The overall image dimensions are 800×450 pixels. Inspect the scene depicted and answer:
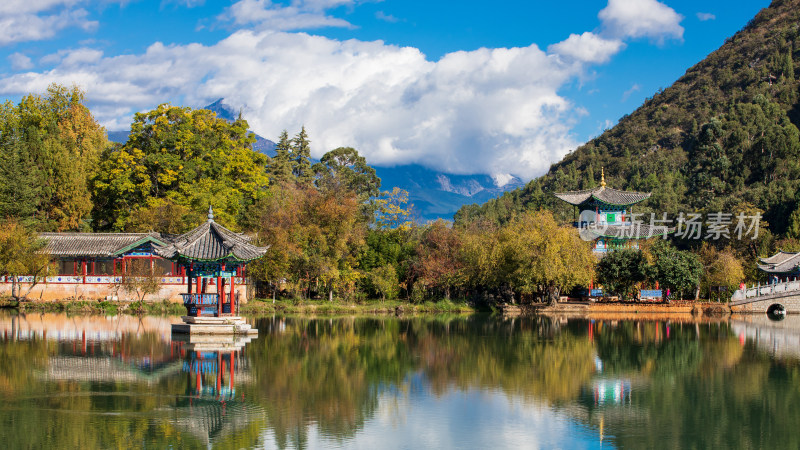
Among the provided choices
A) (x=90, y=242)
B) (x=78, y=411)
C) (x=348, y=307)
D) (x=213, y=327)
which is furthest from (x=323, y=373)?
(x=90, y=242)

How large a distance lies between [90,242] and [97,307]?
14.7ft

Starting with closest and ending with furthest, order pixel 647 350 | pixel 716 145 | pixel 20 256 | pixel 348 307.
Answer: pixel 647 350
pixel 20 256
pixel 348 307
pixel 716 145

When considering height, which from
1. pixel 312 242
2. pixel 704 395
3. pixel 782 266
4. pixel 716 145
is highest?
pixel 716 145

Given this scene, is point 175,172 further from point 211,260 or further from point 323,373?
point 323,373

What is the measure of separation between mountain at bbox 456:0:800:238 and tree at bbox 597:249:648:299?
37.0 ft

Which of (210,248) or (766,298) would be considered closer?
(210,248)

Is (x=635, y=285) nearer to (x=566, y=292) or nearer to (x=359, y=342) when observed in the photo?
(x=566, y=292)

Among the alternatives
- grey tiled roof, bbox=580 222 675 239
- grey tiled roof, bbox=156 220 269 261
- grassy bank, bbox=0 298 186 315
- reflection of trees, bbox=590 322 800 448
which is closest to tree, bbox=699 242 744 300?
grey tiled roof, bbox=580 222 675 239

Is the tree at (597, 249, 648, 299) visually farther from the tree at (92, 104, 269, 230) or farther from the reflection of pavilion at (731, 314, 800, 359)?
the tree at (92, 104, 269, 230)

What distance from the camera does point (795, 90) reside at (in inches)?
3002

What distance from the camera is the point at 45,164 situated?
41.6 meters

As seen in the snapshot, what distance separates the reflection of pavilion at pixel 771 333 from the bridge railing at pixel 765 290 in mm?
1188

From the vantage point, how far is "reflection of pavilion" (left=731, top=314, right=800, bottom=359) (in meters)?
22.9

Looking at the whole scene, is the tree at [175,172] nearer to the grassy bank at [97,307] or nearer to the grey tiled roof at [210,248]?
the grassy bank at [97,307]
